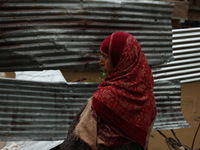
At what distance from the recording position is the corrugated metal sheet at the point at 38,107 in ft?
9.78

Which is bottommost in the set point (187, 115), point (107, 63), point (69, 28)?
point (187, 115)

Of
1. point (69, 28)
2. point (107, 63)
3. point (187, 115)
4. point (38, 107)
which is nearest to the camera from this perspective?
point (107, 63)

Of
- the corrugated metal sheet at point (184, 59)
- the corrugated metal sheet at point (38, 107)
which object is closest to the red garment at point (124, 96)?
the corrugated metal sheet at point (38, 107)

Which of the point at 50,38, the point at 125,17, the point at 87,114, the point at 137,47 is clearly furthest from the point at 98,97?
the point at 125,17

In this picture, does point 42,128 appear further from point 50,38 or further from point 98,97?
point 98,97

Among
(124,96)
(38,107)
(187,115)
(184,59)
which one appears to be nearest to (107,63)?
(124,96)

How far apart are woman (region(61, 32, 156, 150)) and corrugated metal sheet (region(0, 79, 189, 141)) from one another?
4.54ft

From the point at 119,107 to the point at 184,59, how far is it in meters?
3.13

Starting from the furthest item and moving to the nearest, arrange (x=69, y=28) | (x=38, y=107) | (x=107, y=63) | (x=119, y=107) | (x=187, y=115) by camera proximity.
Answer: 1. (x=187, y=115)
2. (x=38, y=107)
3. (x=69, y=28)
4. (x=107, y=63)
5. (x=119, y=107)

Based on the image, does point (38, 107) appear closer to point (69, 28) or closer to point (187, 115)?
point (69, 28)

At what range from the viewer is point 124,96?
1.67m

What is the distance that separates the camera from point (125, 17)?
3260 mm

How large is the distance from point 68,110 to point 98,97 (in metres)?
1.68

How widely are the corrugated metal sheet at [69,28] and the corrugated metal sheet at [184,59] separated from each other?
0.71 metres
